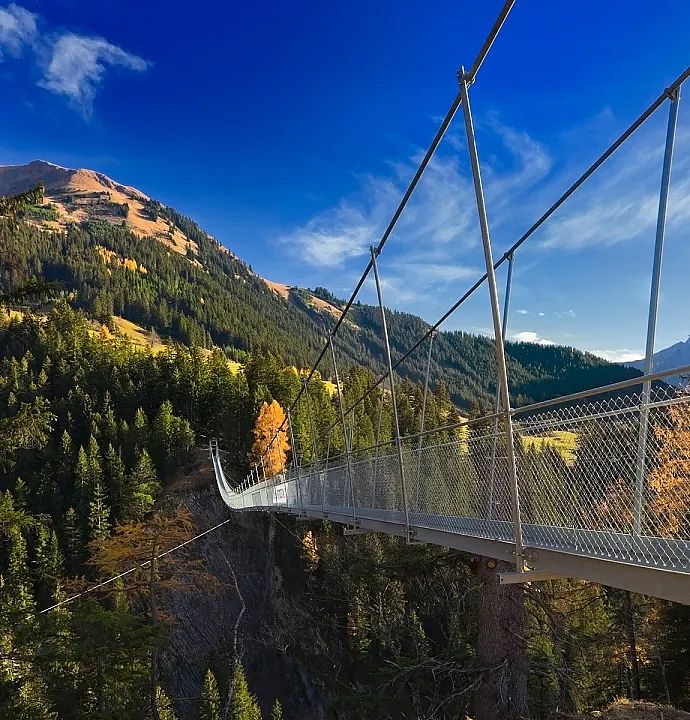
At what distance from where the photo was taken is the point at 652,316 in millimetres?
2604

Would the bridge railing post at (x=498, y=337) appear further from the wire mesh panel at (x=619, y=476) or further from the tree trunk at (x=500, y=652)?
the tree trunk at (x=500, y=652)

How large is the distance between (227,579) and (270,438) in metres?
9.03

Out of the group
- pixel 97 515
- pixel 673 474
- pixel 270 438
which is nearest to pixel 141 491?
pixel 97 515

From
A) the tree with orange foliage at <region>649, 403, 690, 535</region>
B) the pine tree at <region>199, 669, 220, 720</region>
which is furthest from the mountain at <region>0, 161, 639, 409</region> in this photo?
the tree with orange foliage at <region>649, 403, 690, 535</region>

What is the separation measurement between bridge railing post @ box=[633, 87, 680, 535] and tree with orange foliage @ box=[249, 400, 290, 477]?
2778 centimetres

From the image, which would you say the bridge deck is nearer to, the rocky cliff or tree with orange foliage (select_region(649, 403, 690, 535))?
tree with orange foliage (select_region(649, 403, 690, 535))

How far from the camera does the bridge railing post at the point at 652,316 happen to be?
230cm

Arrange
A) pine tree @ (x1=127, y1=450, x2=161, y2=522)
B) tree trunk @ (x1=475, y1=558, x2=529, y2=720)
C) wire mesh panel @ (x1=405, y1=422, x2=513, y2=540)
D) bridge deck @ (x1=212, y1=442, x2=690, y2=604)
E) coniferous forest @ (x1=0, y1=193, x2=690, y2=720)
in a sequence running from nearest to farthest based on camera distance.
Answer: bridge deck @ (x1=212, y1=442, x2=690, y2=604) < wire mesh panel @ (x1=405, y1=422, x2=513, y2=540) < tree trunk @ (x1=475, y1=558, x2=529, y2=720) < coniferous forest @ (x1=0, y1=193, x2=690, y2=720) < pine tree @ (x1=127, y1=450, x2=161, y2=522)

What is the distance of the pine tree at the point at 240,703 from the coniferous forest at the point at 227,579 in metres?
0.07

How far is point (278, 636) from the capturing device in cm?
2331

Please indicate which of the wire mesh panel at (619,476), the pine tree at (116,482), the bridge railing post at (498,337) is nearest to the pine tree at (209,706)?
the pine tree at (116,482)

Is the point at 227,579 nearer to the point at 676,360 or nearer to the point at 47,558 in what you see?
the point at 47,558

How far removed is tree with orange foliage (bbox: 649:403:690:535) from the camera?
85.2 inches

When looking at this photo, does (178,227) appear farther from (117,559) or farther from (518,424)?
(518,424)
